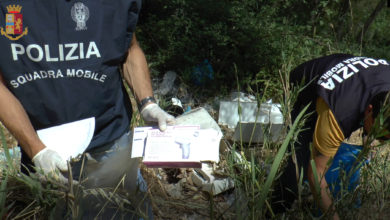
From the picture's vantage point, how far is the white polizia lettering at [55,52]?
1.65 metres

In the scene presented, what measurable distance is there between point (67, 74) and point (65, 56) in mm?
74

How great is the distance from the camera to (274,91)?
4074 millimetres

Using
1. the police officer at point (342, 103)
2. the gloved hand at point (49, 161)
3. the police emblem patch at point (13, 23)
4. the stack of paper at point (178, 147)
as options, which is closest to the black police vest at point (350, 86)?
the police officer at point (342, 103)

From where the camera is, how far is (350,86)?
1.93 meters

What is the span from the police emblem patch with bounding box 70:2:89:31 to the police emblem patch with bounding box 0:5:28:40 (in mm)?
203

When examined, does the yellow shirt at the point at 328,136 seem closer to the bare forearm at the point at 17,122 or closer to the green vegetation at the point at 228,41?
the bare forearm at the point at 17,122

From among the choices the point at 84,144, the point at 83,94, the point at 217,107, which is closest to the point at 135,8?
the point at 83,94

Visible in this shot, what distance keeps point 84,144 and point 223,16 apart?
3106 mm

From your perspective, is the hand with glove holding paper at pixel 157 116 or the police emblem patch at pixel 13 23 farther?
the hand with glove holding paper at pixel 157 116

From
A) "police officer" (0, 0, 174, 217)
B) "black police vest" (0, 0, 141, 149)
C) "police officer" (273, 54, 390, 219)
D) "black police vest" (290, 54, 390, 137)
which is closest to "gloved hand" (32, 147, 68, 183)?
"police officer" (0, 0, 174, 217)

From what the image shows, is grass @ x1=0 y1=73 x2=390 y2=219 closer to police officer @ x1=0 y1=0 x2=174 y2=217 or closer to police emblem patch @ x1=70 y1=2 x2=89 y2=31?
police officer @ x1=0 y1=0 x2=174 y2=217

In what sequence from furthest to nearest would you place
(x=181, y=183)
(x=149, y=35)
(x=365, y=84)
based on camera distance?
(x=149, y=35)
(x=181, y=183)
(x=365, y=84)

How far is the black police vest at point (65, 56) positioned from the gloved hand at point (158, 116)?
180 millimetres

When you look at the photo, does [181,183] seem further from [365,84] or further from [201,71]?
[201,71]
